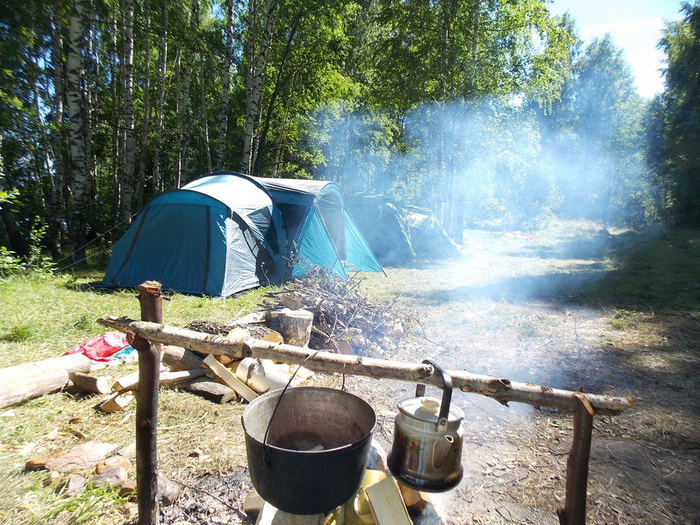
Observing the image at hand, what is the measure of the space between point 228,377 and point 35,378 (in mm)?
1572

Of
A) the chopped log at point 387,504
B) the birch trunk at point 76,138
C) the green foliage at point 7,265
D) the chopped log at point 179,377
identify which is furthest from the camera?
the birch trunk at point 76,138

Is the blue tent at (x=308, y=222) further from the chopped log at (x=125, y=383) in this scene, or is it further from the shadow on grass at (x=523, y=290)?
the chopped log at (x=125, y=383)

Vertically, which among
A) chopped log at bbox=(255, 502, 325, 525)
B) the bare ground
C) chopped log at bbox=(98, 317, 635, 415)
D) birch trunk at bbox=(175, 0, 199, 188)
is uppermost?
birch trunk at bbox=(175, 0, 199, 188)

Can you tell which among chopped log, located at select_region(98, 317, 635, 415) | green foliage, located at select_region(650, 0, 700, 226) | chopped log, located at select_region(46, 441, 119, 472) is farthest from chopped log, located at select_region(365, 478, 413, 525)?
green foliage, located at select_region(650, 0, 700, 226)

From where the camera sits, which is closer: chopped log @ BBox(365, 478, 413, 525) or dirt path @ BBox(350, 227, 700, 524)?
chopped log @ BBox(365, 478, 413, 525)

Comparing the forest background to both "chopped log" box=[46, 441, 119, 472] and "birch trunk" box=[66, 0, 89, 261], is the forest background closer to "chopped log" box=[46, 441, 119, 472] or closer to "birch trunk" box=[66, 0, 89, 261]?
"birch trunk" box=[66, 0, 89, 261]

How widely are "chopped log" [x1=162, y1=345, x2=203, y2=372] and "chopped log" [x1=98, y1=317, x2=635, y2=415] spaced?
1.97 meters

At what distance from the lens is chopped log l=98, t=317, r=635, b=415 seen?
1737mm

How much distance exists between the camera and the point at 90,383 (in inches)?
134

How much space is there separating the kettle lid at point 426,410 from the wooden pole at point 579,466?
20.8 inches

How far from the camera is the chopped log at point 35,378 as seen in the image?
309 centimetres

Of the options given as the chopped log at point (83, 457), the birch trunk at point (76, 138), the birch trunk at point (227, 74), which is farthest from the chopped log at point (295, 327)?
the birch trunk at point (227, 74)

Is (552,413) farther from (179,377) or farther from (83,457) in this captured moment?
(83,457)

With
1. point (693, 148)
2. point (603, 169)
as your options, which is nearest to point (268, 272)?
point (693, 148)
